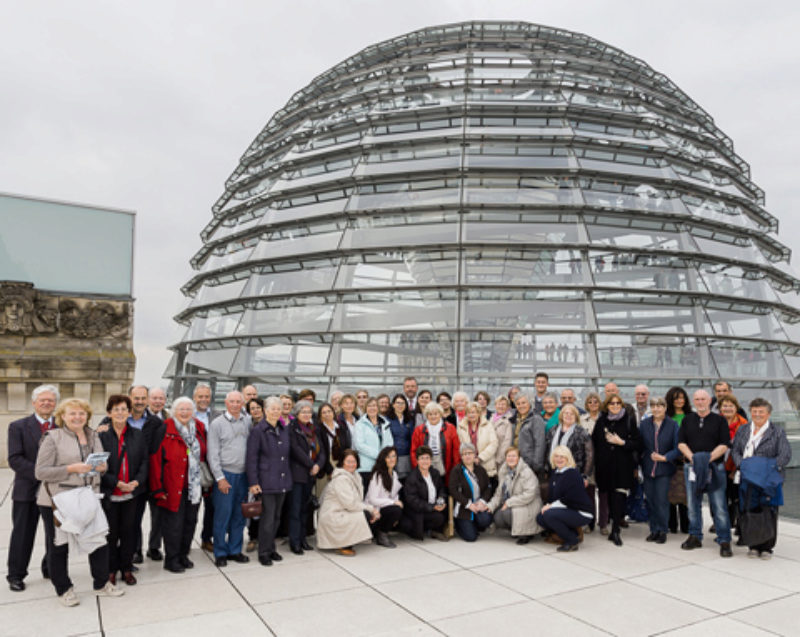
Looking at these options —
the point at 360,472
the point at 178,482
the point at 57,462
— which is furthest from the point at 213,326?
the point at 57,462

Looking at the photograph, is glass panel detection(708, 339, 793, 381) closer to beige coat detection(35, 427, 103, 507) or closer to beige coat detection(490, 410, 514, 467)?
beige coat detection(490, 410, 514, 467)

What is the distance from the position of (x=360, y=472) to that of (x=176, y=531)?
2499 millimetres

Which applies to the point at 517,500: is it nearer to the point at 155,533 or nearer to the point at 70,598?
the point at 155,533

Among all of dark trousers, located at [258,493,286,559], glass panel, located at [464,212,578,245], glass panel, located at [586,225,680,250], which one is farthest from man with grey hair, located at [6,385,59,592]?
glass panel, located at [586,225,680,250]

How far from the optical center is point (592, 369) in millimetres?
11781

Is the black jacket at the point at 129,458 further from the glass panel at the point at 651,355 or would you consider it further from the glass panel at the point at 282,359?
the glass panel at the point at 651,355

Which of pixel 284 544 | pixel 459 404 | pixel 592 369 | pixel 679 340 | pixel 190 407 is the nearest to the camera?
pixel 190 407

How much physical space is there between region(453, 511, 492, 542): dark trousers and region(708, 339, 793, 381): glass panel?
7675 millimetres

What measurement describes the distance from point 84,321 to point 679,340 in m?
13.3

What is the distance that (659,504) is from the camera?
7.61 metres

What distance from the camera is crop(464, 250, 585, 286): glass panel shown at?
12.7 meters

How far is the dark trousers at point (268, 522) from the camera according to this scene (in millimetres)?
6414

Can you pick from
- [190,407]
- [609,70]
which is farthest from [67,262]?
[609,70]

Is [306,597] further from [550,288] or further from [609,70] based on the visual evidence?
[609,70]
